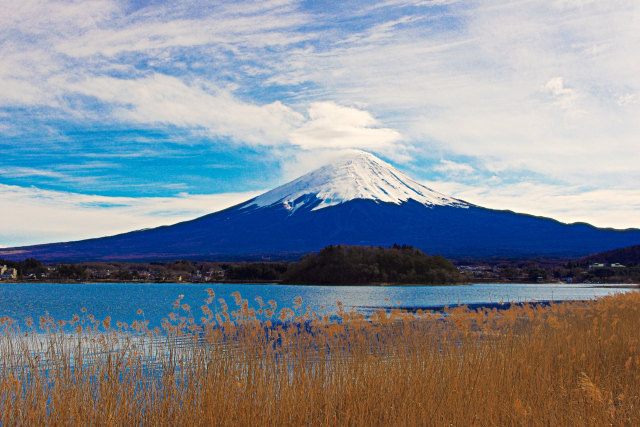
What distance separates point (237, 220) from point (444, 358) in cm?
16021

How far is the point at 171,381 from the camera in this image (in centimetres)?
690

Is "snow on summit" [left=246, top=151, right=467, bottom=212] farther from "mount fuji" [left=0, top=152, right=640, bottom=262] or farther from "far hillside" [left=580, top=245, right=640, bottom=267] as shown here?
"far hillside" [left=580, top=245, right=640, bottom=267]

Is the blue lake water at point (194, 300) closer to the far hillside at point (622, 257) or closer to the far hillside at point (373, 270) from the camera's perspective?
the far hillside at point (373, 270)

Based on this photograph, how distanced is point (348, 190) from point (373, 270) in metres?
98.9

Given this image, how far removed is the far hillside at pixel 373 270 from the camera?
272ft

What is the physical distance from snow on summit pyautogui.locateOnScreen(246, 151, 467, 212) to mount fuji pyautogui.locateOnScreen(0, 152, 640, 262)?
1.60 ft

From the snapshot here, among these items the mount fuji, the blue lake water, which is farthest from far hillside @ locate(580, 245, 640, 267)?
the blue lake water

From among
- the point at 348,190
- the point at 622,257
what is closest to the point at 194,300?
the point at 622,257

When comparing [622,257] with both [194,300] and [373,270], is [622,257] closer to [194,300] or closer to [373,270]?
[373,270]

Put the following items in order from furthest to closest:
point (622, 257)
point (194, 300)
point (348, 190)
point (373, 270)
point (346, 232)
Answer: point (348, 190), point (346, 232), point (622, 257), point (373, 270), point (194, 300)

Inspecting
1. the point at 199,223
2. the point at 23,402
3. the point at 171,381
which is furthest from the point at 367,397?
the point at 199,223

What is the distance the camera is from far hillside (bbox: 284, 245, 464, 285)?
82875 mm

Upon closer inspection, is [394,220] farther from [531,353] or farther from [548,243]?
[531,353]

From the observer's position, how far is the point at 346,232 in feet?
505
